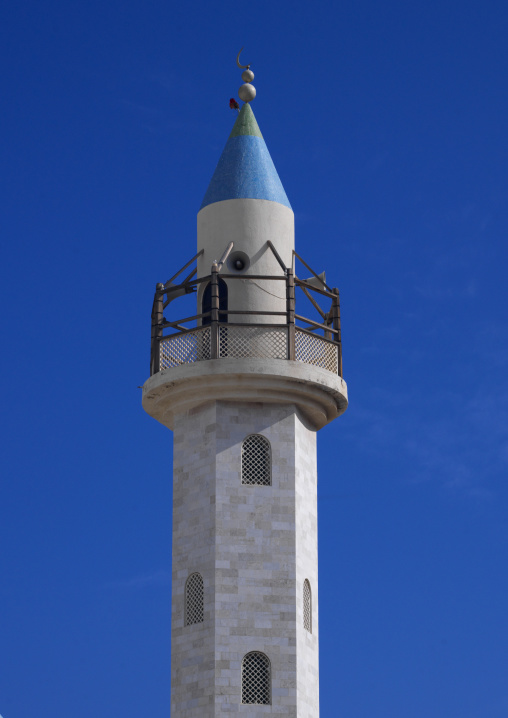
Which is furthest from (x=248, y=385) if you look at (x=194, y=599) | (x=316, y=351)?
(x=194, y=599)

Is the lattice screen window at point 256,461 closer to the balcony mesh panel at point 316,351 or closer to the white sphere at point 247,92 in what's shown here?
the balcony mesh panel at point 316,351

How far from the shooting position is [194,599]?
1459 inches

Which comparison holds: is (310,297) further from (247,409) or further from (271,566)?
(271,566)

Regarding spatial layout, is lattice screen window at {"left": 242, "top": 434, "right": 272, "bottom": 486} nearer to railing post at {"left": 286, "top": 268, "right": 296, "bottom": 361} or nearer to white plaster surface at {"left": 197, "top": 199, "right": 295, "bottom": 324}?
railing post at {"left": 286, "top": 268, "right": 296, "bottom": 361}

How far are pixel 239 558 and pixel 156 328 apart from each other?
665cm

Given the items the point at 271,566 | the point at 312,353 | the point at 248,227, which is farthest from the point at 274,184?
the point at 271,566

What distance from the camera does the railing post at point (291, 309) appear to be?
1500 inches

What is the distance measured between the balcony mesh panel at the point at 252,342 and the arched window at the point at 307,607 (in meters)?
5.71

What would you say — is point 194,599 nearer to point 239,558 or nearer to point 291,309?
point 239,558

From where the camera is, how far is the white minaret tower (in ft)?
119

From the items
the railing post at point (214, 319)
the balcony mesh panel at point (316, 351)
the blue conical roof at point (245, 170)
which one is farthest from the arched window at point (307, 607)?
the blue conical roof at point (245, 170)

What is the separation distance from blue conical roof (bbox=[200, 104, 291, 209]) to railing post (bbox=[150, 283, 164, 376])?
279 cm

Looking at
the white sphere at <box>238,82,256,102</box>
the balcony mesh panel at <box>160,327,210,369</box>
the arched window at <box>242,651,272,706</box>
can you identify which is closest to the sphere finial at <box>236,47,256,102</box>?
the white sphere at <box>238,82,256,102</box>

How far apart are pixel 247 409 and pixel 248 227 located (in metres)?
4.93
